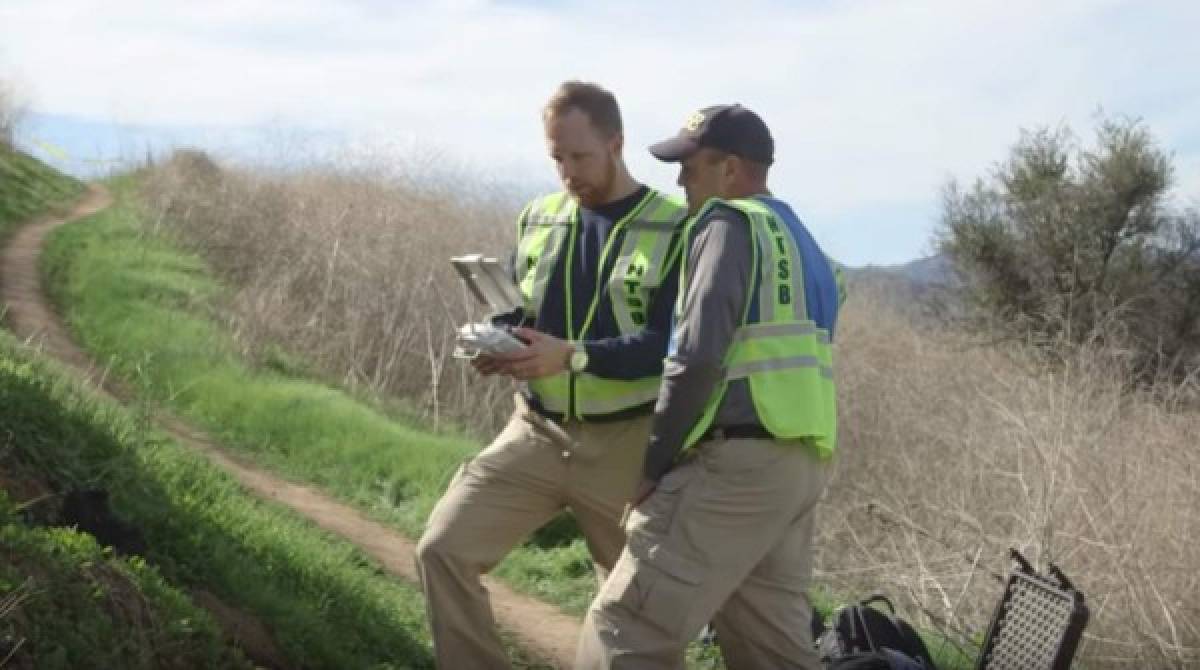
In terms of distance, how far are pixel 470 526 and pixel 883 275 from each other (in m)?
18.1

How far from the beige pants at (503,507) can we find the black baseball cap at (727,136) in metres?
0.92

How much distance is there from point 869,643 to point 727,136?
7.48 feet

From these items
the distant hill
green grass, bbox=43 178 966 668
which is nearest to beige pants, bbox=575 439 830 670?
green grass, bbox=43 178 966 668

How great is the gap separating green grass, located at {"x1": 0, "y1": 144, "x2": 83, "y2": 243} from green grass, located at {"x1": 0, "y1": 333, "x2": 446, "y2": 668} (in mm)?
15551

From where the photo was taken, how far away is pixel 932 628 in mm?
8938

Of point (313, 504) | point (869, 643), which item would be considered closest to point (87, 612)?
point (869, 643)

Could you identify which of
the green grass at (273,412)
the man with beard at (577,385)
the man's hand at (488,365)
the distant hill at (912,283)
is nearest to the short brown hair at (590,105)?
the man with beard at (577,385)

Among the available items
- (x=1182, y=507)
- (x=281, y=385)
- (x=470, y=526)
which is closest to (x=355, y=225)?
(x=281, y=385)

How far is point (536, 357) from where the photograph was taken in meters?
4.96

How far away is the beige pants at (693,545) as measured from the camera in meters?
4.39

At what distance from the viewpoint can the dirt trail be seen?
322 inches

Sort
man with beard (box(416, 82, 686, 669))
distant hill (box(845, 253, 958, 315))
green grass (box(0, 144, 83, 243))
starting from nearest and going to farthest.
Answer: man with beard (box(416, 82, 686, 669)) < distant hill (box(845, 253, 958, 315)) < green grass (box(0, 144, 83, 243))

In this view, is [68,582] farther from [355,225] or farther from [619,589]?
[355,225]

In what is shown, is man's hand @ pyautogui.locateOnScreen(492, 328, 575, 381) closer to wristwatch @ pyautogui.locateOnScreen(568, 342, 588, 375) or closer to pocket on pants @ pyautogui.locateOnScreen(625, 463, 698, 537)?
wristwatch @ pyautogui.locateOnScreen(568, 342, 588, 375)
